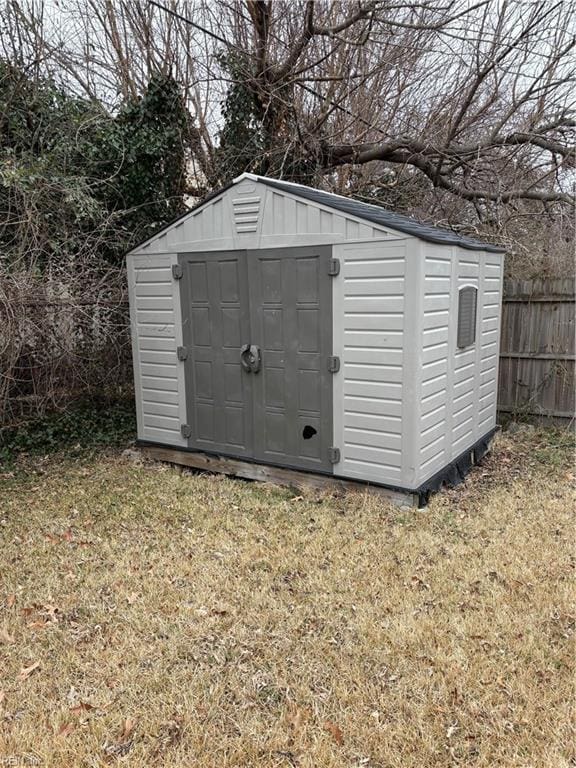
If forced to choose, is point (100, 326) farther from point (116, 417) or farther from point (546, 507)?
point (546, 507)

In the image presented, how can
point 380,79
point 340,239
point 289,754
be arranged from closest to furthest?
point 289,754, point 340,239, point 380,79

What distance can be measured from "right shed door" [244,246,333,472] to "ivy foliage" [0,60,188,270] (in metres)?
2.21

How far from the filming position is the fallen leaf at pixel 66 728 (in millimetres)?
2203

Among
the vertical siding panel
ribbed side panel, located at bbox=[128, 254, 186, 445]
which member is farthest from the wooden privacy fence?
ribbed side panel, located at bbox=[128, 254, 186, 445]

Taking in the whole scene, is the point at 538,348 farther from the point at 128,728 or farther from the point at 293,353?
the point at 128,728

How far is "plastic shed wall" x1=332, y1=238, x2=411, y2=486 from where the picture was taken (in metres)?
4.14

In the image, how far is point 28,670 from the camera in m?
2.58

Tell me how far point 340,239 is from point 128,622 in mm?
2981

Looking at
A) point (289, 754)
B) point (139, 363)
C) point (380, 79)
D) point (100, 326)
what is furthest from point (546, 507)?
point (380, 79)

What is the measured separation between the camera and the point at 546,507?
434 centimetres

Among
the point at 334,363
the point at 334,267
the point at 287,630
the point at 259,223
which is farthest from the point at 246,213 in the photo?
the point at 287,630

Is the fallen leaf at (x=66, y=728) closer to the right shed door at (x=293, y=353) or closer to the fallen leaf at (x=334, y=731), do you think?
the fallen leaf at (x=334, y=731)

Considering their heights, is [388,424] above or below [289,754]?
above

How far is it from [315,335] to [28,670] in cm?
296
